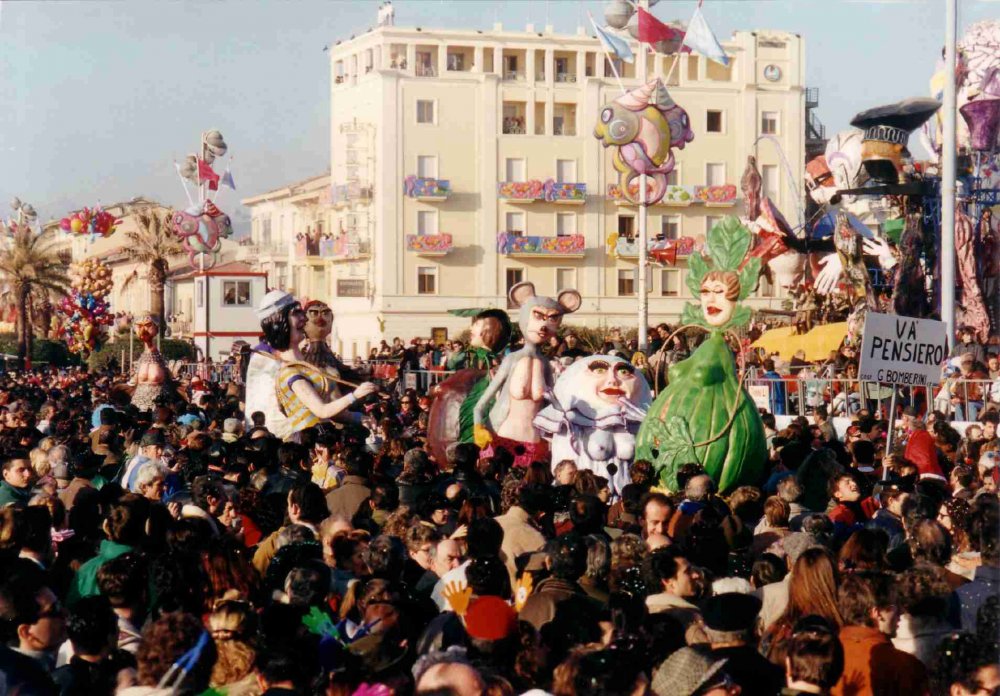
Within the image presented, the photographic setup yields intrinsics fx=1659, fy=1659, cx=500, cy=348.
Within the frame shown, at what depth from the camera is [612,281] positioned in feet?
207

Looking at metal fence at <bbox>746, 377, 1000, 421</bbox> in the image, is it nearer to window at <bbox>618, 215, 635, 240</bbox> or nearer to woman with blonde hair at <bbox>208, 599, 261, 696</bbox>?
woman with blonde hair at <bbox>208, 599, 261, 696</bbox>

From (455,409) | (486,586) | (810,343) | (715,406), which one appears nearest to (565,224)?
(810,343)

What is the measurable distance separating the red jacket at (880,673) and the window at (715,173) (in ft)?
190

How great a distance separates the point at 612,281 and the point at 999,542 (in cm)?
5637

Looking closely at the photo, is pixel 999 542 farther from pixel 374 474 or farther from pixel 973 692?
pixel 374 474

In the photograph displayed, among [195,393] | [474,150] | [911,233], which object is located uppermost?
[474,150]

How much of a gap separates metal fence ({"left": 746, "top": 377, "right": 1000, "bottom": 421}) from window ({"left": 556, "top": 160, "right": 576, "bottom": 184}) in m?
40.6

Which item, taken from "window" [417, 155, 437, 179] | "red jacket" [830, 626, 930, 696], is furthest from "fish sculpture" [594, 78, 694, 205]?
"window" [417, 155, 437, 179]

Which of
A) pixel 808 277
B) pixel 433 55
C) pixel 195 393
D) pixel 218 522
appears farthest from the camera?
pixel 433 55

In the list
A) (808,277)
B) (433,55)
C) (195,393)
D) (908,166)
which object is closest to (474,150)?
(433,55)

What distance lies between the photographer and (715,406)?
43.0 feet

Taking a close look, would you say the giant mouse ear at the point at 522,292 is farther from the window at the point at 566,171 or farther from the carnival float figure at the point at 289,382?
the window at the point at 566,171

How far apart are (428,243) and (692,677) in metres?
56.3

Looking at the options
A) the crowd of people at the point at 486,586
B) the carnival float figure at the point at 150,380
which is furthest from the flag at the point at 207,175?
the crowd of people at the point at 486,586
